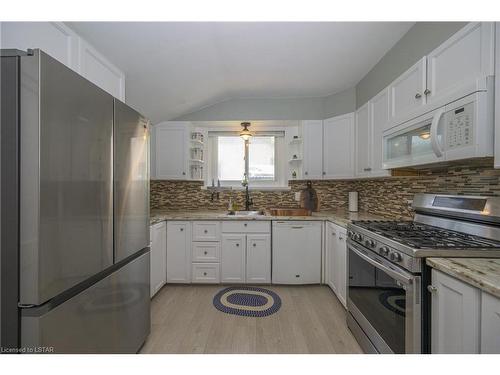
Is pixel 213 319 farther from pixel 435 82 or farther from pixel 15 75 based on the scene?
pixel 435 82

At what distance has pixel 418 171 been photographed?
6.64 ft

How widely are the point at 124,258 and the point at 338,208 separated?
9.12 feet

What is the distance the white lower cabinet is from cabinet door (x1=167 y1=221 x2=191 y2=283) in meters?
1.64

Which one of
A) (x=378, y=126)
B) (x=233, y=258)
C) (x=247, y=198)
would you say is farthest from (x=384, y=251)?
(x=247, y=198)

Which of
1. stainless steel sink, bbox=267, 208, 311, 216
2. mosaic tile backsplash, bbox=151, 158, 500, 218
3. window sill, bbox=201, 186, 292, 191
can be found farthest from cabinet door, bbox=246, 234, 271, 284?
window sill, bbox=201, 186, 292, 191

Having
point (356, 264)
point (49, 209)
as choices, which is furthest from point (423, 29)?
point (49, 209)

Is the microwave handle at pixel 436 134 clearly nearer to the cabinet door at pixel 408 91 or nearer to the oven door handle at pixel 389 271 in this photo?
the cabinet door at pixel 408 91

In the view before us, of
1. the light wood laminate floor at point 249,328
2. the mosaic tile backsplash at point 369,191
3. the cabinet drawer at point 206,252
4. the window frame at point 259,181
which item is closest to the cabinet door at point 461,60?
the mosaic tile backsplash at point 369,191

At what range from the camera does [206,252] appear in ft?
9.30

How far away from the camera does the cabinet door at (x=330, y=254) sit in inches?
101

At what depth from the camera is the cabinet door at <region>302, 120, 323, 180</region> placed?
10.3 feet

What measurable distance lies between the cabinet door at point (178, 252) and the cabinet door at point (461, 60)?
261 cm

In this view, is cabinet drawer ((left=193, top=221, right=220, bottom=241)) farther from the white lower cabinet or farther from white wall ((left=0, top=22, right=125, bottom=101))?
white wall ((left=0, top=22, right=125, bottom=101))

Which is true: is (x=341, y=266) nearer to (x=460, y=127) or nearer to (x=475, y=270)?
(x=475, y=270)
